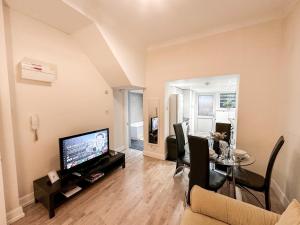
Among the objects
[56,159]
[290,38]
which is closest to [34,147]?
[56,159]

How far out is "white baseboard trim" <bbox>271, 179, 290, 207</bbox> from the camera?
6.39 feet

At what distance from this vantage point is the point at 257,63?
2473 mm

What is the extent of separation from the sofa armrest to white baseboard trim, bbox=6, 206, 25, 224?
85.3 inches

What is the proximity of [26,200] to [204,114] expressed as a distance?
6699 millimetres

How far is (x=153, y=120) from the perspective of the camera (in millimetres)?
3732

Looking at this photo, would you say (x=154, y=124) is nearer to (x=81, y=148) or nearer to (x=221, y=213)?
(x=81, y=148)

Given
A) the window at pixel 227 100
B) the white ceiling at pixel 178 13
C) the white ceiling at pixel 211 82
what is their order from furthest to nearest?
the window at pixel 227 100 → the white ceiling at pixel 211 82 → the white ceiling at pixel 178 13

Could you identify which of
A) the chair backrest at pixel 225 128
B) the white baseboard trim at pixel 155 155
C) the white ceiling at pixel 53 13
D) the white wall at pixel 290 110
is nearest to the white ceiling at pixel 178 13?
the white ceiling at pixel 53 13

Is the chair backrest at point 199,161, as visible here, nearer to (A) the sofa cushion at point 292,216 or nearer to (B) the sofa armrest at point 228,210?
(B) the sofa armrest at point 228,210

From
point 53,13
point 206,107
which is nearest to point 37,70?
point 53,13

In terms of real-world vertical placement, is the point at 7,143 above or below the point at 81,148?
above

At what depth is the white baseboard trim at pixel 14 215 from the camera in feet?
5.62

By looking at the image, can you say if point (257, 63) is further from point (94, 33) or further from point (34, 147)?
point (34, 147)

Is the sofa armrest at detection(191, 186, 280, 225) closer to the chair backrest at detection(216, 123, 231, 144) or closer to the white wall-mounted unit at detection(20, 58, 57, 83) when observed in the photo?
the chair backrest at detection(216, 123, 231, 144)
